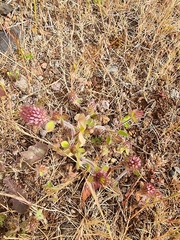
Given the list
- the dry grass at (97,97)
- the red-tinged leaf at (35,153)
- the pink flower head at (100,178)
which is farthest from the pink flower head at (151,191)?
the red-tinged leaf at (35,153)

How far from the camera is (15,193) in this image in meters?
1.45

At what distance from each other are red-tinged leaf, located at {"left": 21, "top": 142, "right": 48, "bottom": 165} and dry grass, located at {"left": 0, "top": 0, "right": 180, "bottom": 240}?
0.15 feet

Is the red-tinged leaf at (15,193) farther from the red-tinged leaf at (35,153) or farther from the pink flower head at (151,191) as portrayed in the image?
the pink flower head at (151,191)

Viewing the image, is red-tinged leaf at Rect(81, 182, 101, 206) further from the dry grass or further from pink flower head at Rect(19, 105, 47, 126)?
pink flower head at Rect(19, 105, 47, 126)

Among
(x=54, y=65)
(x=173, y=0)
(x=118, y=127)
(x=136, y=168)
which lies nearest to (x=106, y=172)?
(x=136, y=168)

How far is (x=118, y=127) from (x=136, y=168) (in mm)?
251

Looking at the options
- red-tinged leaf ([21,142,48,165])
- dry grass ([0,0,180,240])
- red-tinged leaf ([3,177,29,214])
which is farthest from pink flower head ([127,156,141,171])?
red-tinged leaf ([3,177,29,214])

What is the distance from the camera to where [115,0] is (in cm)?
187

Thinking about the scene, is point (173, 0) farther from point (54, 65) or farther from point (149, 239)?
point (149, 239)

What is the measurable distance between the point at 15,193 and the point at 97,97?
693mm

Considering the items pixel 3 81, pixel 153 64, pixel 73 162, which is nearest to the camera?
pixel 73 162

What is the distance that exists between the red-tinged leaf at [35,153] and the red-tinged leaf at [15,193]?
130 millimetres

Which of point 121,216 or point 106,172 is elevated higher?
point 106,172

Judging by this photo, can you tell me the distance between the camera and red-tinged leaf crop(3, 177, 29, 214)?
142 centimetres
